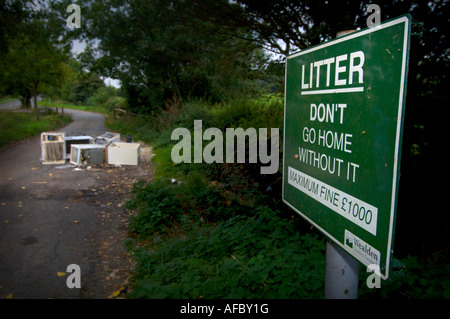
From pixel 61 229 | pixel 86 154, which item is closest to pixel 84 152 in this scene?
pixel 86 154

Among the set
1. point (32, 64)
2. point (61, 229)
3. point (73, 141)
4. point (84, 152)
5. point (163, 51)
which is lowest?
point (61, 229)

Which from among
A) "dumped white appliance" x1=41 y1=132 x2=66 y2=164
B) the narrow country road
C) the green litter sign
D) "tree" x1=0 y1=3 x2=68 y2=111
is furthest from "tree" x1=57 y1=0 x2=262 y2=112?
the green litter sign

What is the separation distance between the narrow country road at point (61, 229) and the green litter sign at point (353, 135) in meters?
3.24

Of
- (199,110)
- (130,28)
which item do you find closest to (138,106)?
(130,28)

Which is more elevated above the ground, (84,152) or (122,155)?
(84,152)

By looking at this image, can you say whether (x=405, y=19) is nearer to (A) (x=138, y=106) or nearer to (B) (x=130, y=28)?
(B) (x=130, y=28)

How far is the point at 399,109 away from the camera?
45.7 inches

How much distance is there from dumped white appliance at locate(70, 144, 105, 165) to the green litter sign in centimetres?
1005

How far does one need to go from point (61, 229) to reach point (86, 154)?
5466mm

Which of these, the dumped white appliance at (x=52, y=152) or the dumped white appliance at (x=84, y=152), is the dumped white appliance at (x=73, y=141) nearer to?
the dumped white appliance at (x=84, y=152)

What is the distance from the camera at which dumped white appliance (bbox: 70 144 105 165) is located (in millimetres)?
10891

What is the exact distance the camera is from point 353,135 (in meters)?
1.44

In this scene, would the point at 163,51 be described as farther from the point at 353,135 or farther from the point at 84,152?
the point at 353,135

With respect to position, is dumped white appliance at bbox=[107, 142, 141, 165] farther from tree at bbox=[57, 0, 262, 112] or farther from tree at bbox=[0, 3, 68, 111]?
tree at bbox=[0, 3, 68, 111]
